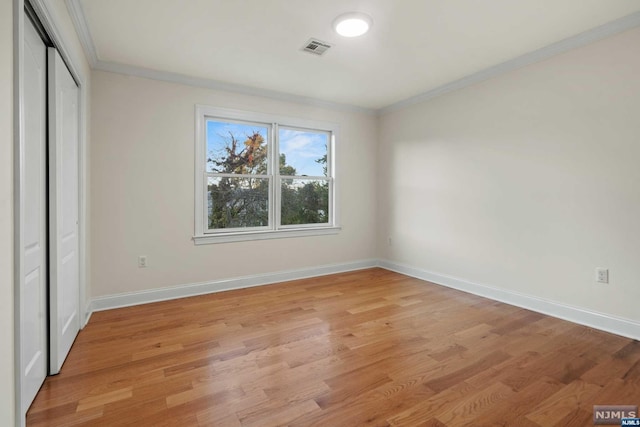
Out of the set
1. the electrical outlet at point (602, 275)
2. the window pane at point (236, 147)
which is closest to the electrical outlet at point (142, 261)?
the window pane at point (236, 147)

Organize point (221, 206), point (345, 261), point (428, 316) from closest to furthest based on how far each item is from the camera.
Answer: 1. point (428, 316)
2. point (221, 206)
3. point (345, 261)

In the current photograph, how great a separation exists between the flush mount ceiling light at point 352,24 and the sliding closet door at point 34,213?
2.00 metres

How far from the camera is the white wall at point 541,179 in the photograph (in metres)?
2.61

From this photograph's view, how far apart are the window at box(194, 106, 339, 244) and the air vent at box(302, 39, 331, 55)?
4.27 ft

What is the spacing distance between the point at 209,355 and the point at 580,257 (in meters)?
3.28

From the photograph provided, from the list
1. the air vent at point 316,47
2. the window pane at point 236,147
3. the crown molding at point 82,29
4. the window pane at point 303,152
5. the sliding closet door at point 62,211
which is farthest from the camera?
the window pane at point 303,152

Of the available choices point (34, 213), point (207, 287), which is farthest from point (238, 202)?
point (34, 213)

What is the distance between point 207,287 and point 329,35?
3.01m

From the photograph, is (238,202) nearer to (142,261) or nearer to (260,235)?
(260,235)

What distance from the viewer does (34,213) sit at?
5.91ft

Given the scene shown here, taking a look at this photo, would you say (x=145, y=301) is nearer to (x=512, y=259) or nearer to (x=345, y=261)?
(x=345, y=261)

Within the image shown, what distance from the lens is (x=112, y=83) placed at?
128 inches

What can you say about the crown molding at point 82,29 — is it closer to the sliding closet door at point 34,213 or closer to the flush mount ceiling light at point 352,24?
the sliding closet door at point 34,213

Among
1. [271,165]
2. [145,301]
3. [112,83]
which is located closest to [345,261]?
[271,165]
